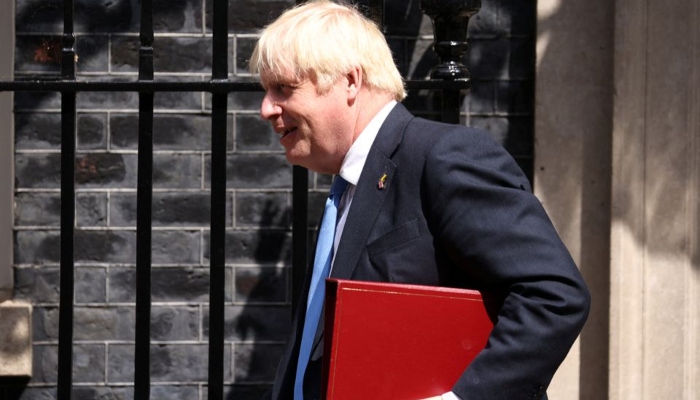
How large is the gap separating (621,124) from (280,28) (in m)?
1.96

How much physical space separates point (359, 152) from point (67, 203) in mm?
1068

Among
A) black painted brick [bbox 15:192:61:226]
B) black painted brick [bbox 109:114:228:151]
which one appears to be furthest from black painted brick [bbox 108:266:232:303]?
black painted brick [bbox 109:114:228:151]

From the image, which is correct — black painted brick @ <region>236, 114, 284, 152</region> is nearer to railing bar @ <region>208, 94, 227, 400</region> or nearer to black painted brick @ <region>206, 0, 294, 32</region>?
black painted brick @ <region>206, 0, 294, 32</region>

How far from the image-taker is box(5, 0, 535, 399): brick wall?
4176mm

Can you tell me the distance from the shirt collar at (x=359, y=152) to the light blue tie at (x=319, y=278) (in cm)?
12

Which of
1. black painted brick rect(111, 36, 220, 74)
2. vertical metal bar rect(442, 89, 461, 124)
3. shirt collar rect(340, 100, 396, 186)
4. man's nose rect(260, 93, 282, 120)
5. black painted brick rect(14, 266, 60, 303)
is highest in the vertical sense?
black painted brick rect(111, 36, 220, 74)

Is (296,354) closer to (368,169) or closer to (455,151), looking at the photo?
(368,169)

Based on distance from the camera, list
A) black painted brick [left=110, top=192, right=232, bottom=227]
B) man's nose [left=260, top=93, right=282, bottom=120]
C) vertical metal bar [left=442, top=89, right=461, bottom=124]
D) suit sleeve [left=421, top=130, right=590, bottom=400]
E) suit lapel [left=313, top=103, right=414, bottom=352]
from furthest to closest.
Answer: black painted brick [left=110, top=192, right=232, bottom=227] → vertical metal bar [left=442, top=89, right=461, bottom=124] → man's nose [left=260, top=93, right=282, bottom=120] → suit lapel [left=313, top=103, right=414, bottom=352] → suit sleeve [left=421, top=130, right=590, bottom=400]

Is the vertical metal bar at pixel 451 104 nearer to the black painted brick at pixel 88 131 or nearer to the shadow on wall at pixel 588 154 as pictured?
the shadow on wall at pixel 588 154

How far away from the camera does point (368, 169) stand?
2227 millimetres

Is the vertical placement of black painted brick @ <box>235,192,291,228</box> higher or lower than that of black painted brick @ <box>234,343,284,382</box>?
higher

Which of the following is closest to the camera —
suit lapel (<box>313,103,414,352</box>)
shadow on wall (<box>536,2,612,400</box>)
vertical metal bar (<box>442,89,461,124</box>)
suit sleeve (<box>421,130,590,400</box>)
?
suit sleeve (<box>421,130,590,400</box>)

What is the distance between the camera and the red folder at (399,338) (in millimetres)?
2012

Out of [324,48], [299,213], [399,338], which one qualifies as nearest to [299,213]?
[299,213]
